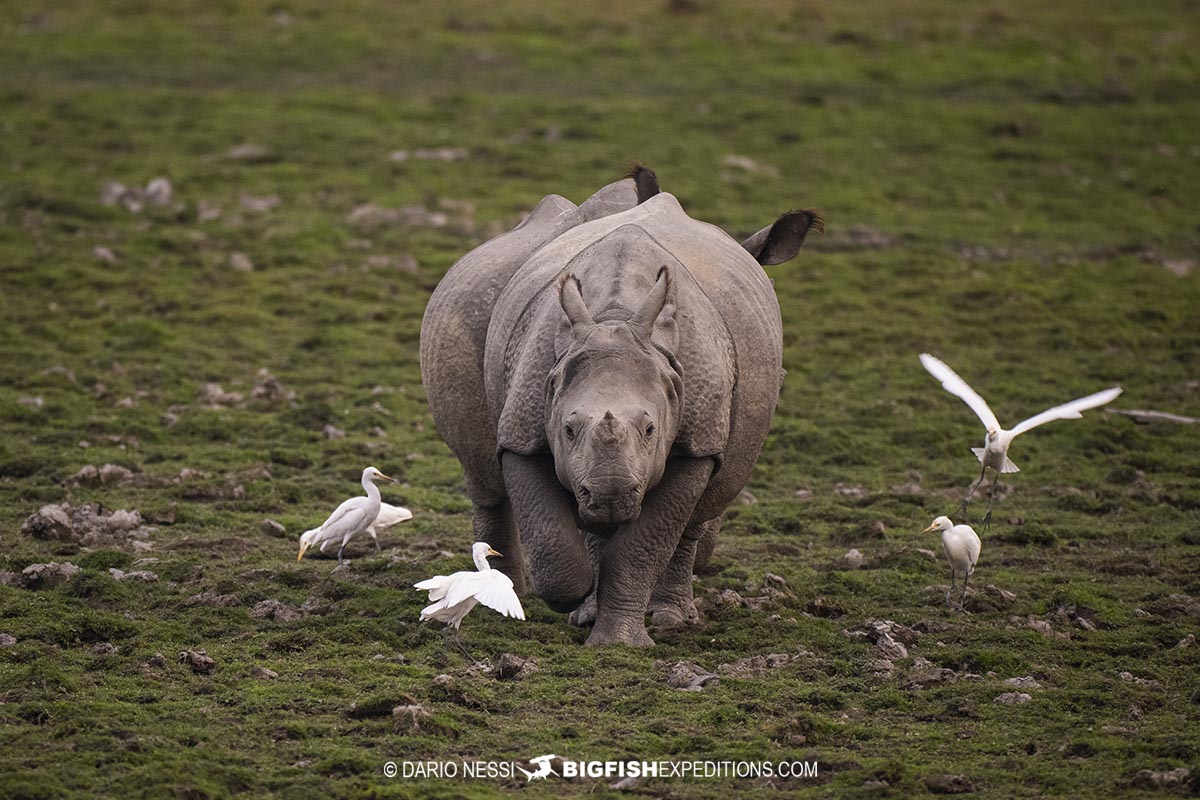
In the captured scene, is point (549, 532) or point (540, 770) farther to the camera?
point (549, 532)

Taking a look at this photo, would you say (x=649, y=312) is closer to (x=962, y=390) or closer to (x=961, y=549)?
(x=961, y=549)

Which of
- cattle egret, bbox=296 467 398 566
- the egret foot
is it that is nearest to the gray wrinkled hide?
the egret foot

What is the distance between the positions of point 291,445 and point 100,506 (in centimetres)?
237

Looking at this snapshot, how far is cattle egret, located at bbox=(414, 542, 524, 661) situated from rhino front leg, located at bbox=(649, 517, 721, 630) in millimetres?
1203

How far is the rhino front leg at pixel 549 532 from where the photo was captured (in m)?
9.16

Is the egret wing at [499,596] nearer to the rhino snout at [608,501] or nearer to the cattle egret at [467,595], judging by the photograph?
the cattle egret at [467,595]

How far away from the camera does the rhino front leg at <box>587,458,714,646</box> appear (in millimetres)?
9344

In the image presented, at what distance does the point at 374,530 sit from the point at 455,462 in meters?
2.47

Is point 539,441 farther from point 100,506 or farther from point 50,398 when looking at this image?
point 50,398

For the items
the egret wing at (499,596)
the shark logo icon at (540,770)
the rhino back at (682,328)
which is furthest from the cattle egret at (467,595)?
the shark logo icon at (540,770)

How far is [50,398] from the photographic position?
48.2 feet

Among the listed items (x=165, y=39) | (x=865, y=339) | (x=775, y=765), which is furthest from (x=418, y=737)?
(x=165, y=39)

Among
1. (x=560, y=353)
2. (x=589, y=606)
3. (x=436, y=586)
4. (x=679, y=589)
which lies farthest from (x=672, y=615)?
(x=560, y=353)

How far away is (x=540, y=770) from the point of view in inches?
301
